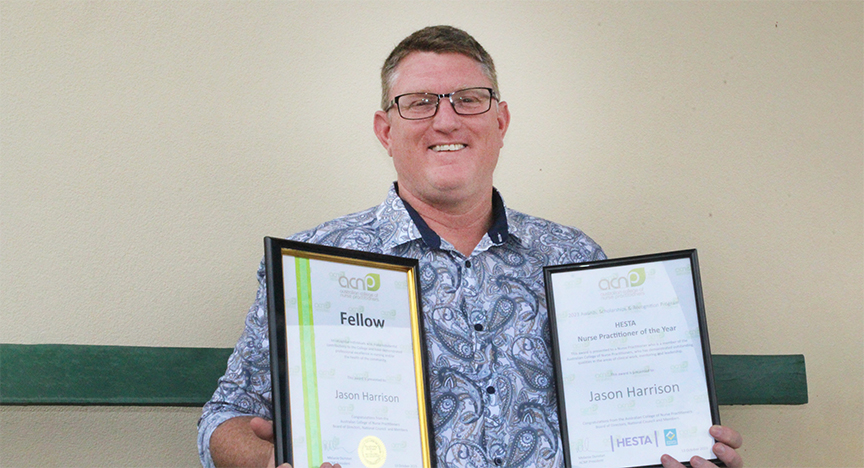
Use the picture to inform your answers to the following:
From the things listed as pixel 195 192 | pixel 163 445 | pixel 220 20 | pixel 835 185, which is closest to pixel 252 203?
pixel 195 192

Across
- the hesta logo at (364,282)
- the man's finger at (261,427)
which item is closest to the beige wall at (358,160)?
the man's finger at (261,427)

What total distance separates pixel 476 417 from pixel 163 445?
2.91 ft

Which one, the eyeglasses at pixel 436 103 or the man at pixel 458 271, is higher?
the eyeglasses at pixel 436 103

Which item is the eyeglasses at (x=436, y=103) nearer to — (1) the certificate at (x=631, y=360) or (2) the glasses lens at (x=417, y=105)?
(2) the glasses lens at (x=417, y=105)

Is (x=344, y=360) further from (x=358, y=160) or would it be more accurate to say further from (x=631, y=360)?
(x=358, y=160)

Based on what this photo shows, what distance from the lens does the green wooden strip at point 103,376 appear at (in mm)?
1777

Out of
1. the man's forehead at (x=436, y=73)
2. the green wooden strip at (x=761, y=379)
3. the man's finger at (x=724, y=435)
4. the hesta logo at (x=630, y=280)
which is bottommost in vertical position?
the man's finger at (x=724, y=435)

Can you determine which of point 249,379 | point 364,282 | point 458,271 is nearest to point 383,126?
point 458,271

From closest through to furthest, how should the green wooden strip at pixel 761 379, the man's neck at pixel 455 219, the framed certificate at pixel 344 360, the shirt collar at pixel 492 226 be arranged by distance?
the framed certificate at pixel 344 360, the shirt collar at pixel 492 226, the man's neck at pixel 455 219, the green wooden strip at pixel 761 379

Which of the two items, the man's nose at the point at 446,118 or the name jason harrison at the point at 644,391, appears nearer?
the name jason harrison at the point at 644,391

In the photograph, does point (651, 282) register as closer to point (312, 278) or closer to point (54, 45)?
point (312, 278)

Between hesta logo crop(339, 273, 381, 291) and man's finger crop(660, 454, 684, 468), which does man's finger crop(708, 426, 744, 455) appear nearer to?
man's finger crop(660, 454, 684, 468)

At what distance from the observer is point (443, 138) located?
5.90ft

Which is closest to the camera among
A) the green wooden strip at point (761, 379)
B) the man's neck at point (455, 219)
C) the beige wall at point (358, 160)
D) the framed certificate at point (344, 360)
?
the framed certificate at point (344, 360)
